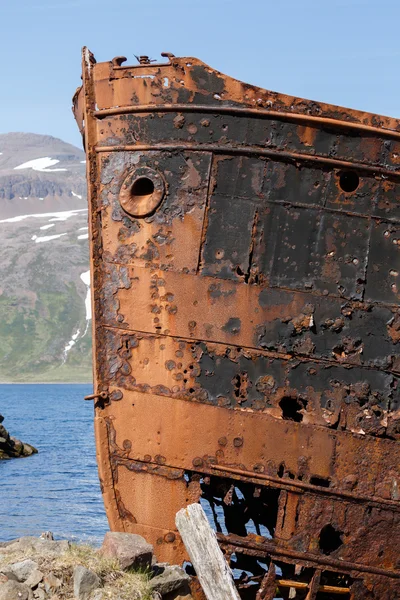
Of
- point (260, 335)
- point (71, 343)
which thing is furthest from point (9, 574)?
point (71, 343)

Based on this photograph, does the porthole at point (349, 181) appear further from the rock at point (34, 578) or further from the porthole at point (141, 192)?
the rock at point (34, 578)

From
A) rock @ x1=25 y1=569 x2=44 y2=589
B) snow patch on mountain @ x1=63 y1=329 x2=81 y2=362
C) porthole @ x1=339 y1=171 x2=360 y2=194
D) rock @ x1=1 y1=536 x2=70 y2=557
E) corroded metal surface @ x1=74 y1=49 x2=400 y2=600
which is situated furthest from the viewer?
snow patch on mountain @ x1=63 y1=329 x2=81 y2=362

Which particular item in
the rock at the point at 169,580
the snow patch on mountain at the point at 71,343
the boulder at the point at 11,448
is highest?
the rock at the point at 169,580

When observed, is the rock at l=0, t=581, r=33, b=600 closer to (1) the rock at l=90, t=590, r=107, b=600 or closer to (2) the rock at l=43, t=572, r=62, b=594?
(2) the rock at l=43, t=572, r=62, b=594

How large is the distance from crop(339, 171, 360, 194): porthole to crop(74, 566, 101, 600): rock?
3.84m

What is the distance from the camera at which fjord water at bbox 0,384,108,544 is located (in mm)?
19672

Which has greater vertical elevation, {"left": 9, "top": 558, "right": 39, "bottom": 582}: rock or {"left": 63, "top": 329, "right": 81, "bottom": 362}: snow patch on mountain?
{"left": 9, "top": 558, "right": 39, "bottom": 582}: rock

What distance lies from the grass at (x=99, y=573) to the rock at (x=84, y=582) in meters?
0.07

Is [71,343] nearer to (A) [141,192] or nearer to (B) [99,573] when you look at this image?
(A) [141,192]

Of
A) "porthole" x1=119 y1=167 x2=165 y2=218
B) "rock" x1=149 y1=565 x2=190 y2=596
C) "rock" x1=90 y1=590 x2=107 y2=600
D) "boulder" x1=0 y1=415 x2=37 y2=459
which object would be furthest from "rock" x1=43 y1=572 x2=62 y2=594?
"boulder" x1=0 y1=415 x2=37 y2=459

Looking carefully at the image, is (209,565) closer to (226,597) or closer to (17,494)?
(226,597)

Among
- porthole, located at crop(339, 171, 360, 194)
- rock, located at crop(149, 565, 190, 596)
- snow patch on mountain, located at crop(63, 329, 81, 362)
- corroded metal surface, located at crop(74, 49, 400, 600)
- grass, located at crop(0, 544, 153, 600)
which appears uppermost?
porthole, located at crop(339, 171, 360, 194)

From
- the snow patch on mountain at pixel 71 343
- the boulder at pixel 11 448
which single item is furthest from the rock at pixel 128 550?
the snow patch on mountain at pixel 71 343

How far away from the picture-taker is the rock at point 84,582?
6.71m
